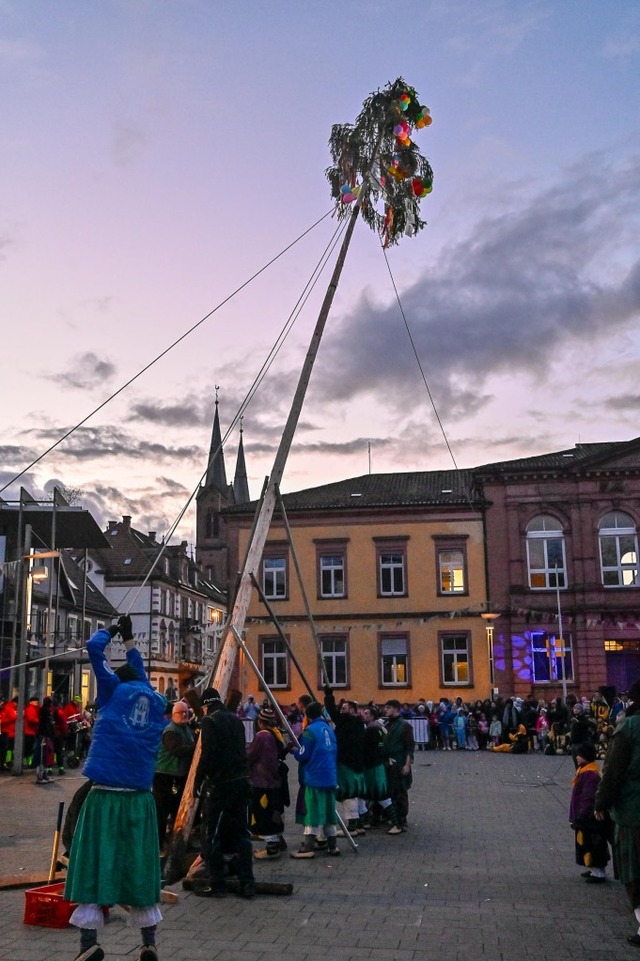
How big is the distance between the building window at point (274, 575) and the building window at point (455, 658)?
7.38m

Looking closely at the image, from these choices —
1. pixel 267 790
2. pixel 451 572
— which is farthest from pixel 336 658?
pixel 267 790

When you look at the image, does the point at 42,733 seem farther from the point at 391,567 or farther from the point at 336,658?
the point at 391,567

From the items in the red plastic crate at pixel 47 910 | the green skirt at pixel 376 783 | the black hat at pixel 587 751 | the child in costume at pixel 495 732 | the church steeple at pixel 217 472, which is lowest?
the child in costume at pixel 495 732

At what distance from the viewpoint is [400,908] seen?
26.2 feet

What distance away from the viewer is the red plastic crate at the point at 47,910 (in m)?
7.29

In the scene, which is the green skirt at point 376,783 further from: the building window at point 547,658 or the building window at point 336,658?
the building window at point 336,658

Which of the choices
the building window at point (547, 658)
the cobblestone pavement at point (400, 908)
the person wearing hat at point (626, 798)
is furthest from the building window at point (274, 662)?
the person wearing hat at point (626, 798)

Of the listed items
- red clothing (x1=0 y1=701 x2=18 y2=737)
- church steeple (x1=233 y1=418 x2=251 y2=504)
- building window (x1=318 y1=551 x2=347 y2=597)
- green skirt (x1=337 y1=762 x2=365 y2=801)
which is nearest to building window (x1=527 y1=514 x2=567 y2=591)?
building window (x1=318 y1=551 x2=347 y2=597)

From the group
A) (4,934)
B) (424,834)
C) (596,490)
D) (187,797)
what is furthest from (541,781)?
(596,490)

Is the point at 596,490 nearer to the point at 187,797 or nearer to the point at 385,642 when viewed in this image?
the point at 385,642

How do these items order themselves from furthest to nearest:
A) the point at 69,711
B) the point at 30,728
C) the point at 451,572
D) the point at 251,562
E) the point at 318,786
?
the point at 451,572, the point at 69,711, the point at 30,728, the point at 318,786, the point at 251,562

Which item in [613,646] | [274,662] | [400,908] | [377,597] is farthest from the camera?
[274,662]

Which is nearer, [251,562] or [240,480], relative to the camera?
[251,562]

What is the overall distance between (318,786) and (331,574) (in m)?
29.9
